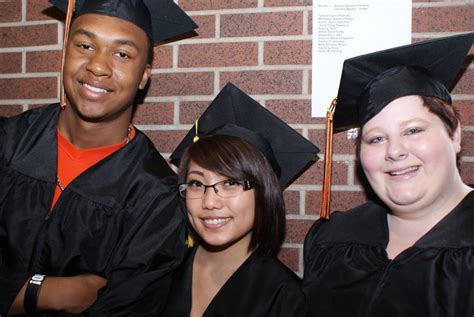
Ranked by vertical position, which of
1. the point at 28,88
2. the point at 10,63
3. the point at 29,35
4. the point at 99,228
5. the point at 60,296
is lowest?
the point at 60,296

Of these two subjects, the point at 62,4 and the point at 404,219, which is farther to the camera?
the point at 62,4

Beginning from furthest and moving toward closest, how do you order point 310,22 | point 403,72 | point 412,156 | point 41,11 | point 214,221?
point 41,11 < point 310,22 < point 214,221 < point 403,72 < point 412,156

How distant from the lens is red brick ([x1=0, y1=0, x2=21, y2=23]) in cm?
262

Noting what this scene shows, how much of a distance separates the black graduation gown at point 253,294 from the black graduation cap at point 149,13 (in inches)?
42.8

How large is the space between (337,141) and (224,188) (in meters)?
0.73

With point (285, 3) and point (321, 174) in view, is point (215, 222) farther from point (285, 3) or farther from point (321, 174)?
point (285, 3)

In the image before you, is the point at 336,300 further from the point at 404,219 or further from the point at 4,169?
the point at 4,169

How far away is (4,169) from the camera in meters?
2.06

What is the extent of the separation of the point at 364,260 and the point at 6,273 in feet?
4.50

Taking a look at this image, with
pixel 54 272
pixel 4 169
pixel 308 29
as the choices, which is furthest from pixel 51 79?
pixel 308 29

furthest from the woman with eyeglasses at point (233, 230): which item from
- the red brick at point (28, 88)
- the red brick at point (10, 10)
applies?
the red brick at point (10, 10)

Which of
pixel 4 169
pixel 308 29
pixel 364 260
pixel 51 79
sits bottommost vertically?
pixel 364 260

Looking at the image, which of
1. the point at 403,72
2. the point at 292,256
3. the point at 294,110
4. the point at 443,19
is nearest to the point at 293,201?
the point at 292,256

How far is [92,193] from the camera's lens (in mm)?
1985
